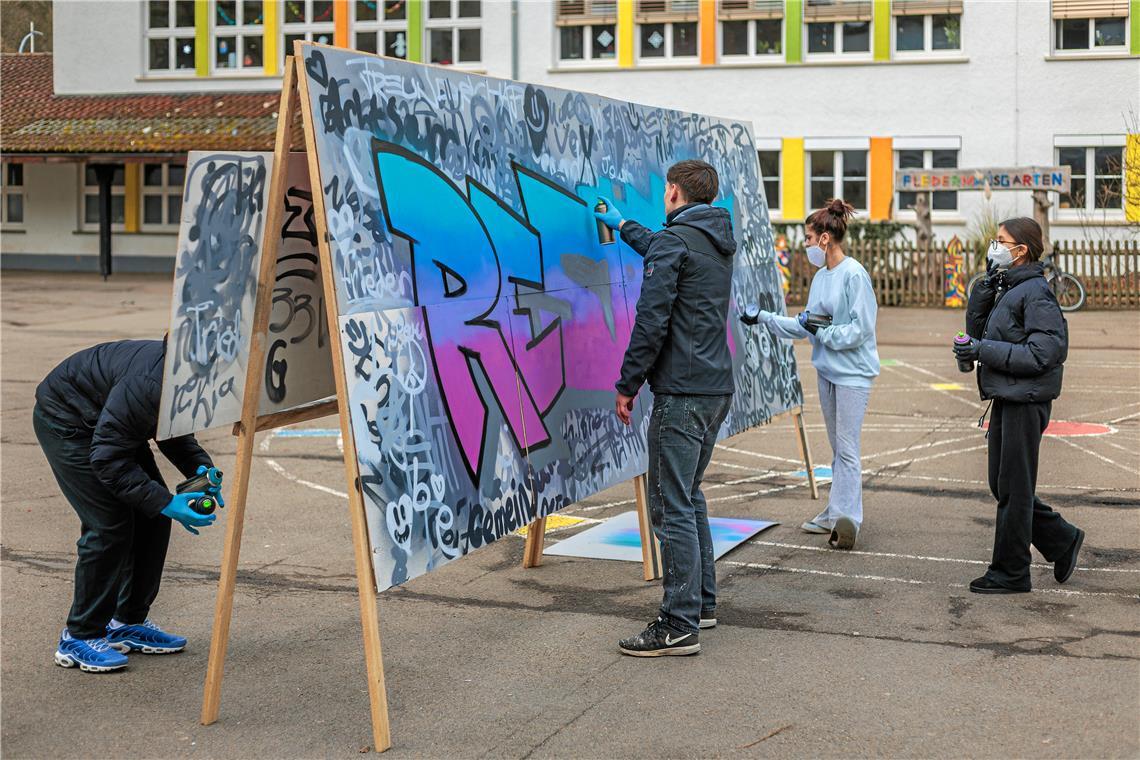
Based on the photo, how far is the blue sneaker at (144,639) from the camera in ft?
18.9

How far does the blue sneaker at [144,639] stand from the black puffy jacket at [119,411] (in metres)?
0.76

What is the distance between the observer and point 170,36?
1465 inches

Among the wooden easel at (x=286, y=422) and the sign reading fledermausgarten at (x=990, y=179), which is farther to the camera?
the sign reading fledermausgarten at (x=990, y=179)

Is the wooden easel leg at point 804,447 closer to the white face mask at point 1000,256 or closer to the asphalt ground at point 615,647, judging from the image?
the asphalt ground at point 615,647

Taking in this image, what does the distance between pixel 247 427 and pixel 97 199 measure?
35870 mm

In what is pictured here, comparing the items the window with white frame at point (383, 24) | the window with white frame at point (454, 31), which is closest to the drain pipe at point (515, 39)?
the window with white frame at point (454, 31)

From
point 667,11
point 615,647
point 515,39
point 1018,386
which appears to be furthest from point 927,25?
point 615,647

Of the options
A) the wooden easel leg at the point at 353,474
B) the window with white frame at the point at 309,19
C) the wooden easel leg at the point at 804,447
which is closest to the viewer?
the wooden easel leg at the point at 353,474

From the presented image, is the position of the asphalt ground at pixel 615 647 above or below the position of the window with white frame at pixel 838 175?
below

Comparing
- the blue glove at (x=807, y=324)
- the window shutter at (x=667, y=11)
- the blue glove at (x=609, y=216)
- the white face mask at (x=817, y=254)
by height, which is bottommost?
the blue glove at (x=807, y=324)

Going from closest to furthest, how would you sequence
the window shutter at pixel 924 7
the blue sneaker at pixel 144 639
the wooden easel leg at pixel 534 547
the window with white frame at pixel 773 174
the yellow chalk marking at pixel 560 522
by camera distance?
the blue sneaker at pixel 144 639
the wooden easel leg at pixel 534 547
the yellow chalk marking at pixel 560 522
the window shutter at pixel 924 7
the window with white frame at pixel 773 174

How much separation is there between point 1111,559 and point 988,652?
79.3 inches

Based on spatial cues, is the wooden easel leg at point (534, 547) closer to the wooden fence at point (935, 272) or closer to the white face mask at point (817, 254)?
the white face mask at point (817, 254)

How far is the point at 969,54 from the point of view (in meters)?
30.2
